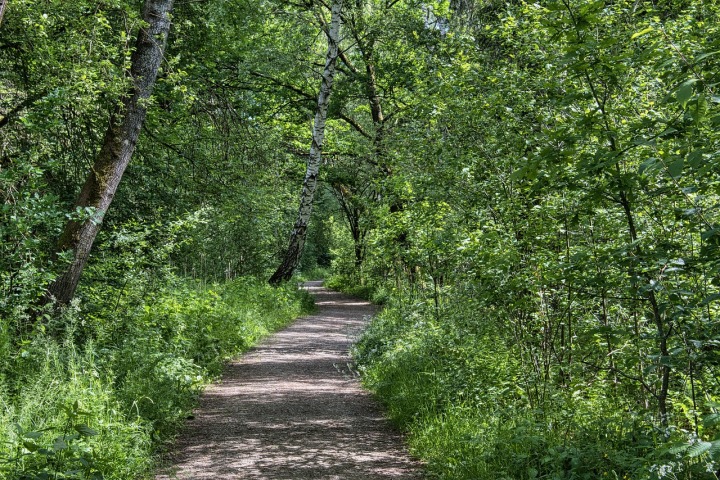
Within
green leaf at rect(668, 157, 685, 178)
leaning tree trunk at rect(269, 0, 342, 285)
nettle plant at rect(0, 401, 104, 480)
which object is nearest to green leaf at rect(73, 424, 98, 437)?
nettle plant at rect(0, 401, 104, 480)

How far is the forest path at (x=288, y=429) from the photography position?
18.4 feet

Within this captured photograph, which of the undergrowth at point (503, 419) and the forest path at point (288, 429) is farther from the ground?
the undergrowth at point (503, 419)

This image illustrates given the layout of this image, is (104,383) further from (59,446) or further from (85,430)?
(59,446)

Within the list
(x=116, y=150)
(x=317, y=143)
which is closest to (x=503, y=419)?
(x=116, y=150)

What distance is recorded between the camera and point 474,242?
554cm

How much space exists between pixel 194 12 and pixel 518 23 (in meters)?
5.96

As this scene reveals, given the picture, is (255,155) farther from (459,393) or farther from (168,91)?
(459,393)

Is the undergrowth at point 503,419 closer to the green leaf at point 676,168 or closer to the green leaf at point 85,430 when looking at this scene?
the green leaf at point 676,168

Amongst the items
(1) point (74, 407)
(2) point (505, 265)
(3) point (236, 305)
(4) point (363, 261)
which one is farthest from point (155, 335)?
(4) point (363, 261)

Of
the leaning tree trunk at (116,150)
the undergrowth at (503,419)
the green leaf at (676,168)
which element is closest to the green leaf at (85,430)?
the undergrowth at (503,419)

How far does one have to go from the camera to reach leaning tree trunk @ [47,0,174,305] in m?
7.21

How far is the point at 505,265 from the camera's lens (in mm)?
5250

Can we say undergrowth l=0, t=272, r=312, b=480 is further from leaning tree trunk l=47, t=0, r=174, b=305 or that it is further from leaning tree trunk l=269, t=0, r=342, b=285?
leaning tree trunk l=269, t=0, r=342, b=285

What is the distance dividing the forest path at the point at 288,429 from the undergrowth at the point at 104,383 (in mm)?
353
